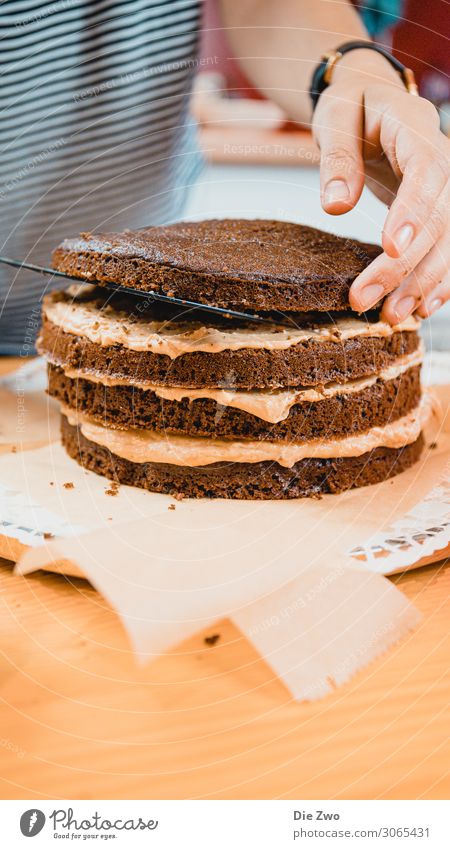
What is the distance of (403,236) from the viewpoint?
96 centimetres

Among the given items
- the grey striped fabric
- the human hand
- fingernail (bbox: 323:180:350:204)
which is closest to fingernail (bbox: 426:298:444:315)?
the human hand

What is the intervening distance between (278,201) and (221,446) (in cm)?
157

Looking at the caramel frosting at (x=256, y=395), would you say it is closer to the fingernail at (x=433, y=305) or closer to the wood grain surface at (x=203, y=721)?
the fingernail at (x=433, y=305)

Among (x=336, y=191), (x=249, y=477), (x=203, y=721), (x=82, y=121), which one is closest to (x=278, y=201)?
(x=82, y=121)

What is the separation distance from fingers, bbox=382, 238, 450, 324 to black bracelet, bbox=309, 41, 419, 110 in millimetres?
252

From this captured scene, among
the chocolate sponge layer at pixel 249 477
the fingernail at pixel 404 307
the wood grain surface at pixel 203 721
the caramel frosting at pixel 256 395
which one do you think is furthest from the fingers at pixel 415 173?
the wood grain surface at pixel 203 721

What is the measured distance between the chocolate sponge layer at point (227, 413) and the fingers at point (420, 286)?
0.36 ft

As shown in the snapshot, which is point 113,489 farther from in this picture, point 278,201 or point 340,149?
point 278,201

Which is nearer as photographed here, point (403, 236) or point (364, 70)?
point (403, 236)

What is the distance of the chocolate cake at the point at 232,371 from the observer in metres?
1.00

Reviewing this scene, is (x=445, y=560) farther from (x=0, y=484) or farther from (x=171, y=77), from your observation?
(x=171, y=77)

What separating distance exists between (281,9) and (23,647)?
133 cm

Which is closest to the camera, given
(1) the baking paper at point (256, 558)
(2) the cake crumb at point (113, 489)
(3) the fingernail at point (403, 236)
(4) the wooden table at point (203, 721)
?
(4) the wooden table at point (203, 721)

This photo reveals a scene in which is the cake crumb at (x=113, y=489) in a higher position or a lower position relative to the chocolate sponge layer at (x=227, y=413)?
lower
